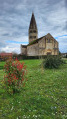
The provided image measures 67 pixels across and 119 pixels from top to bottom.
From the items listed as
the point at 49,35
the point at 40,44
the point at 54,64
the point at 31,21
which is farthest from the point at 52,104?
the point at 31,21

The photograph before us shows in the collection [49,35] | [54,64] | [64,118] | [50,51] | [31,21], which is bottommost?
[64,118]

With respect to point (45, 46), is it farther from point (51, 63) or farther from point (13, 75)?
point (13, 75)

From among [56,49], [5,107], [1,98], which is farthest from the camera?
[56,49]

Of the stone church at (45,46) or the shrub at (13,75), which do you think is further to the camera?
the stone church at (45,46)

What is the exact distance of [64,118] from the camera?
3.62m

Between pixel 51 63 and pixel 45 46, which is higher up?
pixel 45 46

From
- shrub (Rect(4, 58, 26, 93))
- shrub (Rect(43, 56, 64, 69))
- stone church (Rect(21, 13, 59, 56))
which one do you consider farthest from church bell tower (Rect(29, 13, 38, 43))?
shrub (Rect(4, 58, 26, 93))

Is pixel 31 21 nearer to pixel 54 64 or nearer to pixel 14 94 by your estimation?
pixel 54 64

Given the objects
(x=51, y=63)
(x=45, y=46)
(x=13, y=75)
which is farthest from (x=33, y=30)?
(x=13, y=75)

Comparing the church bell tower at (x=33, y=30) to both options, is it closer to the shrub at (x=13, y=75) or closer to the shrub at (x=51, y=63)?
the shrub at (x=51, y=63)

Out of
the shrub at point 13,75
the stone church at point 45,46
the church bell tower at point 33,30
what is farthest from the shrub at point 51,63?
Result: the church bell tower at point 33,30

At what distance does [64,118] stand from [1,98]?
300cm

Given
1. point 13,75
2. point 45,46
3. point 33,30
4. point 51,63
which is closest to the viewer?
point 13,75

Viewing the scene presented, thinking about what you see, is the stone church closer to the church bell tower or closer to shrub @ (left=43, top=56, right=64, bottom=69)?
the church bell tower
